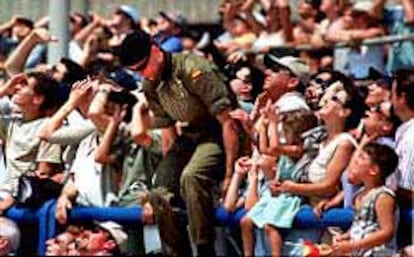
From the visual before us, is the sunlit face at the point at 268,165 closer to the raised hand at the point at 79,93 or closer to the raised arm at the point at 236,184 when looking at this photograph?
the raised arm at the point at 236,184

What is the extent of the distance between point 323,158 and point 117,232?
4.20 ft

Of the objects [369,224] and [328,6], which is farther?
[328,6]

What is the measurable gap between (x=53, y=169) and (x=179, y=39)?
147 inches

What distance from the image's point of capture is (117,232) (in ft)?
28.7

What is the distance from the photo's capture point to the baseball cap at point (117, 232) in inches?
339

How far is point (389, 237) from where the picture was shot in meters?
7.58

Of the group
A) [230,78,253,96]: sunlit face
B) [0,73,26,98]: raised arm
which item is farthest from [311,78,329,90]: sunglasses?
[0,73,26,98]: raised arm

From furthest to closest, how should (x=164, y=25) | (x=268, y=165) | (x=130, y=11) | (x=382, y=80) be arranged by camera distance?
(x=130, y=11)
(x=164, y=25)
(x=382, y=80)
(x=268, y=165)

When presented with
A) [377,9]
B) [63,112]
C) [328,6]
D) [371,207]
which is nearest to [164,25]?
[328,6]

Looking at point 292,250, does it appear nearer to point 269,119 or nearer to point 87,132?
point 269,119

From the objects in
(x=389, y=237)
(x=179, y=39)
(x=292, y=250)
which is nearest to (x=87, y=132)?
(x=292, y=250)

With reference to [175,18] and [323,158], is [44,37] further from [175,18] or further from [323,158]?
[175,18]

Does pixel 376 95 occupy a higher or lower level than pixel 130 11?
lower

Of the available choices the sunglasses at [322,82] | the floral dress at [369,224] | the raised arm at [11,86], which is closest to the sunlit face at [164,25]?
the raised arm at [11,86]
